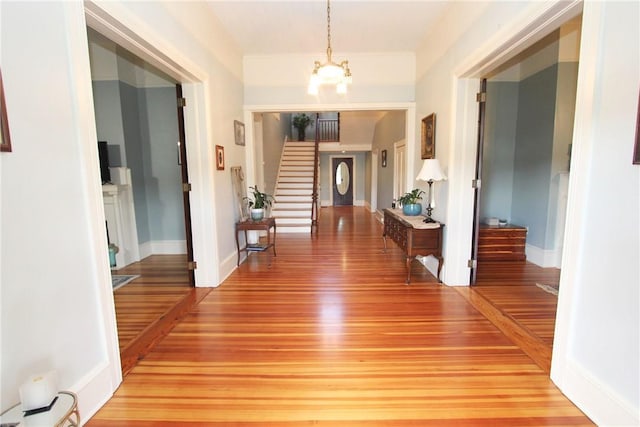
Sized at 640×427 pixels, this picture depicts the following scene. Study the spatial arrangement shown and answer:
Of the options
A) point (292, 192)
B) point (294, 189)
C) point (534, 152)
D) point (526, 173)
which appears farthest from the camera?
point (294, 189)

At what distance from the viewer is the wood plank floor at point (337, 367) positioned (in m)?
1.65

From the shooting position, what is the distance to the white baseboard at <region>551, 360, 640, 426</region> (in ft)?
4.69

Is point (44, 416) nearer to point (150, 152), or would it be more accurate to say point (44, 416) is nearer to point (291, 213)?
point (150, 152)

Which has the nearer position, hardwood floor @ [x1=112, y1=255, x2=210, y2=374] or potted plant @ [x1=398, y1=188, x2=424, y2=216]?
hardwood floor @ [x1=112, y1=255, x2=210, y2=374]

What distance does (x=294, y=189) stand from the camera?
25.7 feet

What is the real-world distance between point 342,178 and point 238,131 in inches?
318

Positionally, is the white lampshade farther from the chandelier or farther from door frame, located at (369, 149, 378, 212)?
door frame, located at (369, 149, 378, 212)

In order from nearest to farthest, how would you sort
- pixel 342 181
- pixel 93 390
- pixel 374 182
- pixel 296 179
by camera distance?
pixel 93 390 < pixel 296 179 < pixel 374 182 < pixel 342 181

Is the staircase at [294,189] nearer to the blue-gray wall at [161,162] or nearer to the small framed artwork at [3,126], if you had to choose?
the blue-gray wall at [161,162]

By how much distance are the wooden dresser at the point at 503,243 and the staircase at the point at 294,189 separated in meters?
Result: 3.47

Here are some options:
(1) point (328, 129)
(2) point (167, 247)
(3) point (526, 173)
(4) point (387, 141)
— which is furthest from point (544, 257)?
(1) point (328, 129)

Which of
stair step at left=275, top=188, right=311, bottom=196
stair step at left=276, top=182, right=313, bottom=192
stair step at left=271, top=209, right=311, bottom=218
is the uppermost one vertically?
stair step at left=276, top=182, right=313, bottom=192

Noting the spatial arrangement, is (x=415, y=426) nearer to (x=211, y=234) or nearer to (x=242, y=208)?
(x=211, y=234)

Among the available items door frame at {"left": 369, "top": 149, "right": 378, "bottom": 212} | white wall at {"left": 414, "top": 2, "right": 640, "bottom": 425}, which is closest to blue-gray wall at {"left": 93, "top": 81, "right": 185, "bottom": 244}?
white wall at {"left": 414, "top": 2, "right": 640, "bottom": 425}
